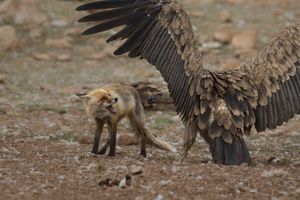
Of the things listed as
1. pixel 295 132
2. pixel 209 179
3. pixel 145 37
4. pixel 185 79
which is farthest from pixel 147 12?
pixel 295 132

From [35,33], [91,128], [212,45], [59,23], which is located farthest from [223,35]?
[91,128]

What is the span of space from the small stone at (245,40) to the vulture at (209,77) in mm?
10805

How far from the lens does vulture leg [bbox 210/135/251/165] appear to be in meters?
8.34

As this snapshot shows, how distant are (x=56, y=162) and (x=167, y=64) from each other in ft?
6.18

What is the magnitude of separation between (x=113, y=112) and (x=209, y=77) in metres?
1.30

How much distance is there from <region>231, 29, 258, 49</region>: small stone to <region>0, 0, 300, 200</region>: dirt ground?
0.19 meters

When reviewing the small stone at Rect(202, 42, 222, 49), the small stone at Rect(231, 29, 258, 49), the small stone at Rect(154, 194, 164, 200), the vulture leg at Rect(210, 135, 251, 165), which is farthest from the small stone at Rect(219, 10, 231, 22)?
the small stone at Rect(154, 194, 164, 200)

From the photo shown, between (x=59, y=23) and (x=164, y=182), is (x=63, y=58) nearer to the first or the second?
(x=59, y=23)

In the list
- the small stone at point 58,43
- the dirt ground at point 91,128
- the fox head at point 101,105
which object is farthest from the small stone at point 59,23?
the fox head at point 101,105

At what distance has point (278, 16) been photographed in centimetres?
2300

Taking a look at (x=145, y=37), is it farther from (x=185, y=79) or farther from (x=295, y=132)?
(x=295, y=132)

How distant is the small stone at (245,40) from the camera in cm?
2009

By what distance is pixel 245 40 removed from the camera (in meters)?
20.3

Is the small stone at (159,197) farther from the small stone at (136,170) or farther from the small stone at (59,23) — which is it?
the small stone at (59,23)
